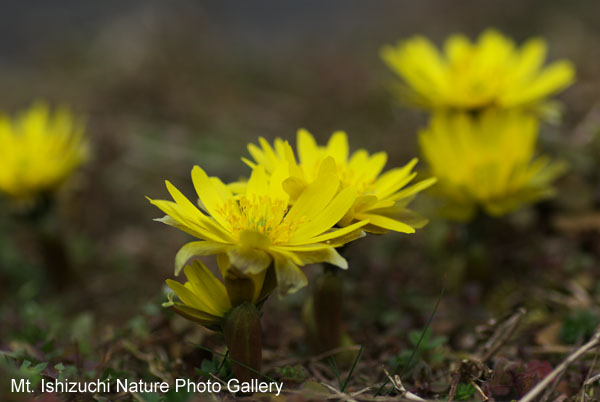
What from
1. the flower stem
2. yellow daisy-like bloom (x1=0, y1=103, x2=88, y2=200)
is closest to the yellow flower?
Result: the flower stem

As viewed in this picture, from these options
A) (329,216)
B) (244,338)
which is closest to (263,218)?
(329,216)

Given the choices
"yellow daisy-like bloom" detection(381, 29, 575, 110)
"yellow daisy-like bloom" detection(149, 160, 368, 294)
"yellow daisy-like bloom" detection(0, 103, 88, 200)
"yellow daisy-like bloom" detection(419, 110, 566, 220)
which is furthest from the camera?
"yellow daisy-like bloom" detection(0, 103, 88, 200)

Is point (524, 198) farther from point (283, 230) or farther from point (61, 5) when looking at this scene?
point (61, 5)

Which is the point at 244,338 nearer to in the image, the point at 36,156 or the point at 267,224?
the point at 267,224

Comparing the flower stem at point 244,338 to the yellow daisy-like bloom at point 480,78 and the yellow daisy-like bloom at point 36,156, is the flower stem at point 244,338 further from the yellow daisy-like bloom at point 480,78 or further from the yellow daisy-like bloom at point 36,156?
the yellow daisy-like bloom at point 36,156

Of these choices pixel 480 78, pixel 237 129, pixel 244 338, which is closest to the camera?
pixel 244 338

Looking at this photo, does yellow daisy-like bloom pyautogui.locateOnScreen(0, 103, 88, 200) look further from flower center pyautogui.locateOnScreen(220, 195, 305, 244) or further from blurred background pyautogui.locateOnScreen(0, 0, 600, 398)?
flower center pyautogui.locateOnScreen(220, 195, 305, 244)

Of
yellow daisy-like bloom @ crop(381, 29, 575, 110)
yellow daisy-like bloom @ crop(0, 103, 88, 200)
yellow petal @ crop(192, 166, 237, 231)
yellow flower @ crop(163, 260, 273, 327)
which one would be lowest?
yellow flower @ crop(163, 260, 273, 327)

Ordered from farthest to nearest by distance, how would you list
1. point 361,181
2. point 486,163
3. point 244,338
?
point 486,163 → point 361,181 → point 244,338
